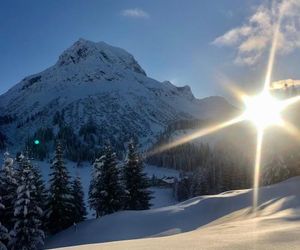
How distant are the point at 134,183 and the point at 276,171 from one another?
621 inches

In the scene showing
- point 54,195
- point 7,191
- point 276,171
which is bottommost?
point 54,195

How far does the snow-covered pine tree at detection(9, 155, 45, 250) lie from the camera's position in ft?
111

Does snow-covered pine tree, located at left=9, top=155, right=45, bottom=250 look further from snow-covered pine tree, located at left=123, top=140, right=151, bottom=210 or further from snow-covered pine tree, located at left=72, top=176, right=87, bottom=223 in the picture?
snow-covered pine tree, located at left=123, top=140, right=151, bottom=210

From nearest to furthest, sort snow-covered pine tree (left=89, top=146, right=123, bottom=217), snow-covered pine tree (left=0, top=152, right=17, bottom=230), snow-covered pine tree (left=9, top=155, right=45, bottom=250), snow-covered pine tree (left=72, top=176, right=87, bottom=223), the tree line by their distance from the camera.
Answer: snow-covered pine tree (left=9, top=155, right=45, bottom=250) < the tree line < snow-covered pine tree (left=0, top=152, right=17, bottom=230) < snow-covered pine tree (left=72, top=176, right=87, bottom=223) < snow-covered pine tree (left=89, top=146, right=123, bottom=217)

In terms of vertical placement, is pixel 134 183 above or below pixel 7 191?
below

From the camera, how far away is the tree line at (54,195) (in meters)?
34.0

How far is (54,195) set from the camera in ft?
134

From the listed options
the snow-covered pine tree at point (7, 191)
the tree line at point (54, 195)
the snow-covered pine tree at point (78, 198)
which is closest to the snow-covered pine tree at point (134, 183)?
the tree line at point (54, 195)

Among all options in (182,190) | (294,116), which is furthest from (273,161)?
(182,190)

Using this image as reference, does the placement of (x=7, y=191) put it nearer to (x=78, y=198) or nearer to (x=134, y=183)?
(x=78, y=198)

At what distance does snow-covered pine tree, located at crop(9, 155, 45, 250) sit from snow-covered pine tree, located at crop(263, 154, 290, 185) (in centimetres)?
2625

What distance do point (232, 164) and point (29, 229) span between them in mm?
66333

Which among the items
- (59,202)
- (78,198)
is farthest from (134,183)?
(59,202)

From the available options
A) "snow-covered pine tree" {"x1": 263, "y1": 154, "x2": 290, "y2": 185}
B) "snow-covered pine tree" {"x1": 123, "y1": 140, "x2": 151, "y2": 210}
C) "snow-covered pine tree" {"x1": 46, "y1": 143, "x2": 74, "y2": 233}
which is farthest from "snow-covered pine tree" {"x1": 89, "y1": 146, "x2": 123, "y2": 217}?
"snow-covered pine tree" {"x1": 263, "y1": 154, "x2": 290, "y2": 185}
